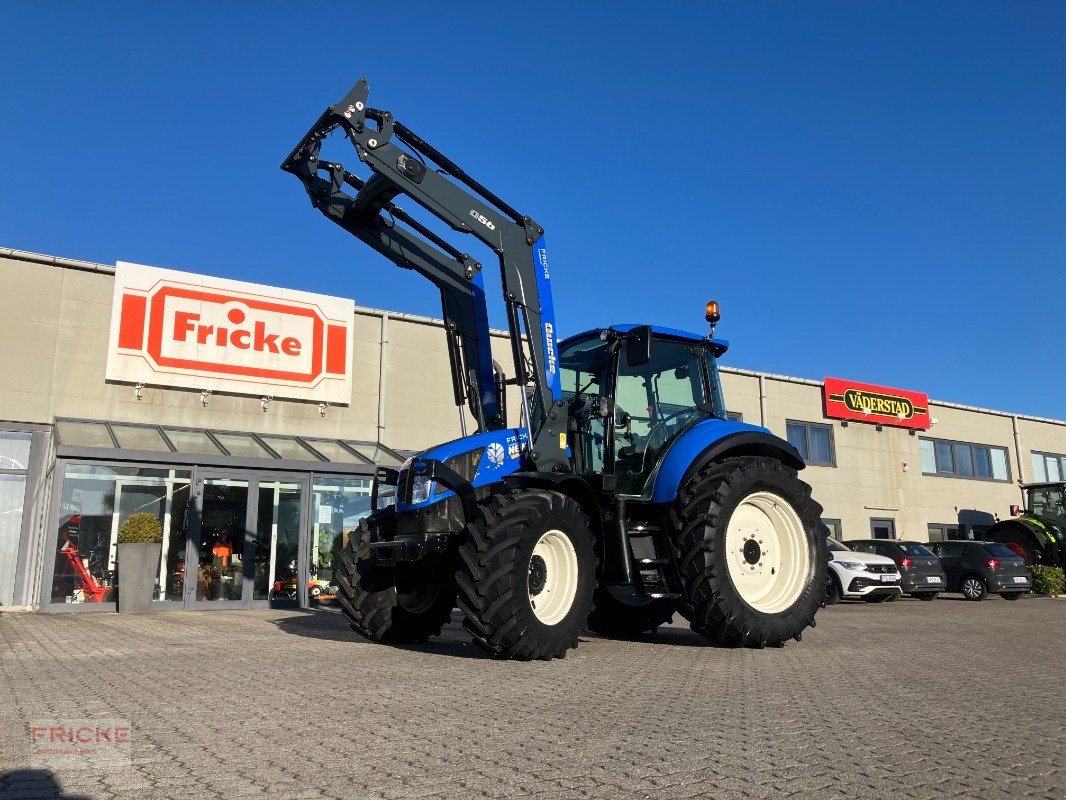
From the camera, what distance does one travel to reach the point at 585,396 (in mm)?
7938

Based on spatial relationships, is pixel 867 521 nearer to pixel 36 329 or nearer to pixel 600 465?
pixel 600 465

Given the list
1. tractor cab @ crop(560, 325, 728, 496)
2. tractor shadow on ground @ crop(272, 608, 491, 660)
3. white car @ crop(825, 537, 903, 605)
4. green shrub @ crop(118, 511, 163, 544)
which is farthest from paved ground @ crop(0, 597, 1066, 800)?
white car @ crop(825, 537, 903, 605)

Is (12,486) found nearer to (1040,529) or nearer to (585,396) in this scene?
(585,396)

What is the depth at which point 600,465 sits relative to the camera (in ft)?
25.6

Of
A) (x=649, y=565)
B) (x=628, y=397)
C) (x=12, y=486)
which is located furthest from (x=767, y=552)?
(x=12, y=486)

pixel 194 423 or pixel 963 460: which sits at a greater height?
pixel 963 460

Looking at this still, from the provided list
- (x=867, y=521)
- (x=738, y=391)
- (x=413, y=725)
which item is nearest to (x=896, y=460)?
(x=867, y=521)

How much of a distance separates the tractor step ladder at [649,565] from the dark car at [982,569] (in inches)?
560

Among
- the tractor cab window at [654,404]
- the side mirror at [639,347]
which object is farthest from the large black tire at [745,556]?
the side mirror at [639,347]

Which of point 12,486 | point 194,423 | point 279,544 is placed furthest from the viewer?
point 194,423

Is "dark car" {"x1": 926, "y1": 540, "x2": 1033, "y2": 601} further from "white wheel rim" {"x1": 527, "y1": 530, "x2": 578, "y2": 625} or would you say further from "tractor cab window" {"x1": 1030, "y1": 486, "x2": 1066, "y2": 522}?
"white wheel rim" {"x1": 527, "y1": 530, "x2": 578, "y2": 625}

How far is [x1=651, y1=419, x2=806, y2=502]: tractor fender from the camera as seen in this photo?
24.5 feet

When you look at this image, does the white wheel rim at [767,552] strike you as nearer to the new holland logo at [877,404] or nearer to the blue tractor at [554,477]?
the blue tractor at [554,477]

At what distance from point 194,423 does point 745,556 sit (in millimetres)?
11399
